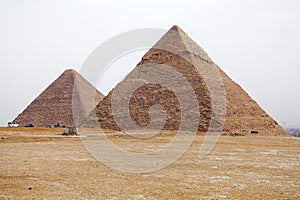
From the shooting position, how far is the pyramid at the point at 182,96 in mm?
63000

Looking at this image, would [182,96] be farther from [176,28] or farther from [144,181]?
[144,181]

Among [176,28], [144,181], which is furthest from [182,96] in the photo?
[144,181]

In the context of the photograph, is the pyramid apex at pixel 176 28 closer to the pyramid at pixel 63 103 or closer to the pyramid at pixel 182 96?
the pyramid at pixel 182 96

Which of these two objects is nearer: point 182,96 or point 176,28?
point 182,96

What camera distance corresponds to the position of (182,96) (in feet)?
226

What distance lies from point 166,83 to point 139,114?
9.94m

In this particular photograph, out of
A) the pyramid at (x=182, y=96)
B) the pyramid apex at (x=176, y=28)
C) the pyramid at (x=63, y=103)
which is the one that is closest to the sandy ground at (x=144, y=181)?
the pyramid at (x=182, y=96)

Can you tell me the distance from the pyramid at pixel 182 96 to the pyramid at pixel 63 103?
23.8 metres

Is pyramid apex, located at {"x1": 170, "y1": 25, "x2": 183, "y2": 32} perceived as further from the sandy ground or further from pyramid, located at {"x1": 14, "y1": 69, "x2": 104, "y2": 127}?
the sandy ground

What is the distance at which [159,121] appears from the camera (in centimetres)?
6331

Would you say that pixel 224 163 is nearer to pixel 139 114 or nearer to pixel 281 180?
pixel 281 180

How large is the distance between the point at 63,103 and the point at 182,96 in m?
43.4

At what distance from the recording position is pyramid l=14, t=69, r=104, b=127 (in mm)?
96625

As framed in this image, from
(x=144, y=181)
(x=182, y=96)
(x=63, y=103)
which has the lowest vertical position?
(x=144, y=181)
